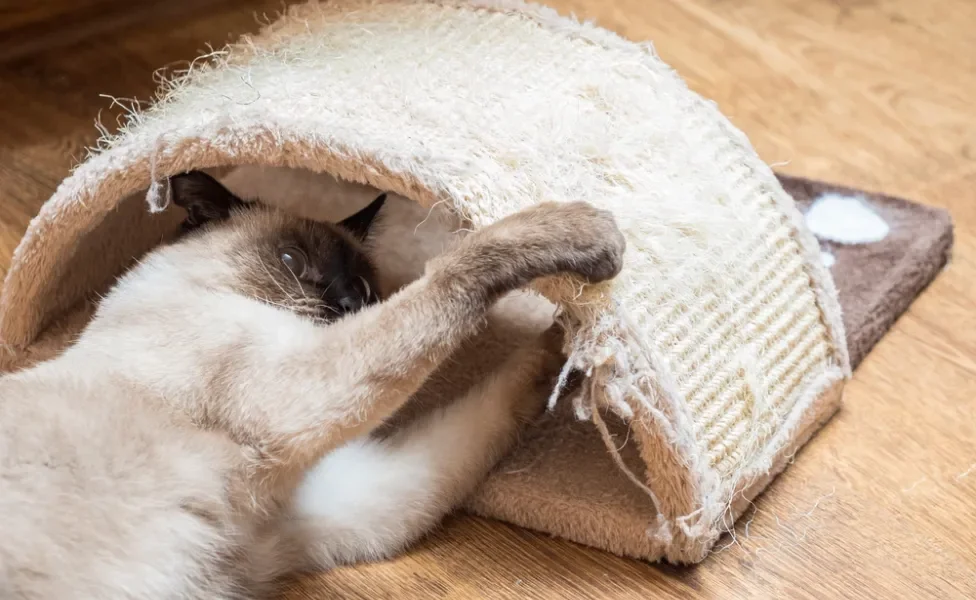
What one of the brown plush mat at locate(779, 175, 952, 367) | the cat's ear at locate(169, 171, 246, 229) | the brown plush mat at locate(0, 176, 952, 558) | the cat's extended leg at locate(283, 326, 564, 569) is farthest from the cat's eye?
the brown plush mat at locate(779, 175, 952, 367)

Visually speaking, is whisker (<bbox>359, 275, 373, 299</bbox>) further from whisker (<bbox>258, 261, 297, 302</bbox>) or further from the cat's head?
whisker (<bbox>258, 261, 297, 302</bbox>)

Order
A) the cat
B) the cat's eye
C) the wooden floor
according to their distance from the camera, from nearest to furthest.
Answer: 1. the cat
2. the wooden floor
3. the cat's eye

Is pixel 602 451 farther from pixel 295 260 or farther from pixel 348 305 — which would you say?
pixel 295 260

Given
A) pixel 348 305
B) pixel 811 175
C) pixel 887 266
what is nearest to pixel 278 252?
pixel 348 305

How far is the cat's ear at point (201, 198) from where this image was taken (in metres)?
1.29

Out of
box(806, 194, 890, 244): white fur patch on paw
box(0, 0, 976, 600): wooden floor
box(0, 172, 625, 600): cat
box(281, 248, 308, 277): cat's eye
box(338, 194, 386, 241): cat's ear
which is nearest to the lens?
box(0, 172, 625, 600): cat

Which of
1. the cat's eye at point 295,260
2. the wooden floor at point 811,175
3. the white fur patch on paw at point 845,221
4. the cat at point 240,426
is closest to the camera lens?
the cat at point 240,426

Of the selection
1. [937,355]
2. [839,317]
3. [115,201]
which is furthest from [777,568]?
[115,201]

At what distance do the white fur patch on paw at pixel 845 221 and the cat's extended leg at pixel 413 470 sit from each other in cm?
74

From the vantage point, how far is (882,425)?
1.38 m

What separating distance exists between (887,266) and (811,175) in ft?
1.33

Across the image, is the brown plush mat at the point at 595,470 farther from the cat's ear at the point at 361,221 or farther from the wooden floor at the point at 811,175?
the cat's ear at the point at 361,221

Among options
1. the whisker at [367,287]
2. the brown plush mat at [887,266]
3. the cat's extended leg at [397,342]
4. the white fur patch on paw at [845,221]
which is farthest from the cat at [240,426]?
the white fur patch on paw at [845,221]

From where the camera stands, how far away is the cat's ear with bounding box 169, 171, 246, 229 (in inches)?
50.7
